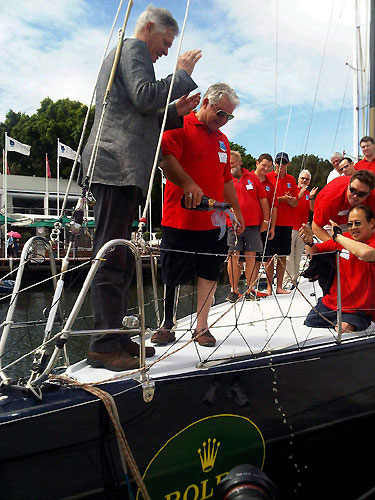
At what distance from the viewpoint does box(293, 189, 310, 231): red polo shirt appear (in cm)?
628

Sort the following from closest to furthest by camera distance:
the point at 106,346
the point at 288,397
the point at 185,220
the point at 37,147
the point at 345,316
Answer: the point at 106,346 → the point at 288,397 → the point at 185,220 → the point at 345,316 → the point at 37,147

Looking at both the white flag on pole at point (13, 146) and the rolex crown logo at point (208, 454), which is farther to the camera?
the white flag on pole at point (13, 146)

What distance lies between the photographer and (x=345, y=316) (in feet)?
10.4

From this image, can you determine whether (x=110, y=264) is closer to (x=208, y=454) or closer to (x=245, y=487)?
(x=208, y=454)

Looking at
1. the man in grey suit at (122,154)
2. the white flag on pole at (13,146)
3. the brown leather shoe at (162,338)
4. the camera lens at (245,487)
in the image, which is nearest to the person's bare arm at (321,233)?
the brown leather shoe at (162,338)

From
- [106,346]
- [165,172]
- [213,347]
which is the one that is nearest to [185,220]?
[165,172]

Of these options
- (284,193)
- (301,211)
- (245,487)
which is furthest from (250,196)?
(245,487)

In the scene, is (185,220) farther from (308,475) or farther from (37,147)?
(37,147)

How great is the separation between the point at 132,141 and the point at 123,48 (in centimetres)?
44

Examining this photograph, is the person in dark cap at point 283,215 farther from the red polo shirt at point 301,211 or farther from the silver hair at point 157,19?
the silver hair at point 157,19

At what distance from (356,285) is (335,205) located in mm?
731

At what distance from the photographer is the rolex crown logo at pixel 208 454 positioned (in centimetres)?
205

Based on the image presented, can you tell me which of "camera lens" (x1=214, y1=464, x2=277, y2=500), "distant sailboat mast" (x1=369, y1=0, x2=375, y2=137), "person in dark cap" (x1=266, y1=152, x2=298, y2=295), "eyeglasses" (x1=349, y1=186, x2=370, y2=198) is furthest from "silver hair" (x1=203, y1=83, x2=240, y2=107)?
"distant sailboat mast" (x1=369, y1=0, x2=375, y2=137)

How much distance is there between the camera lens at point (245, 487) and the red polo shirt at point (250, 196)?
376cm
